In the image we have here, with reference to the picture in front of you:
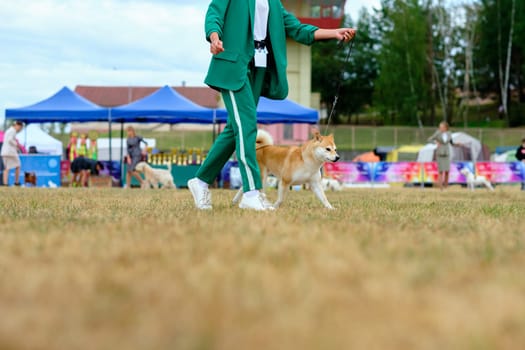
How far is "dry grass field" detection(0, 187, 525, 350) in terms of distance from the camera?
1.55 meters

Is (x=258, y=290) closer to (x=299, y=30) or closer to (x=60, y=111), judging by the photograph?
(x=299, y=30)

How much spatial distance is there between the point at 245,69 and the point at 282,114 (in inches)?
493

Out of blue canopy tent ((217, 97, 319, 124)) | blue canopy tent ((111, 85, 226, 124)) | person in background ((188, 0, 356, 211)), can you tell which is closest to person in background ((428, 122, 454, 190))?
blue canopy tent ((217, 97, 319, 124))

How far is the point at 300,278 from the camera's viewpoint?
7.16 ft

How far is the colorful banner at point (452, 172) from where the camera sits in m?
20.3

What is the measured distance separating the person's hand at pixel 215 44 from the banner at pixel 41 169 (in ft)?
45.3

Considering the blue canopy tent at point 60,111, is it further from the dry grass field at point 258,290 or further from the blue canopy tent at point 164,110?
the dry grass field at point 258,290

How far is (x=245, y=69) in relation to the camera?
5.67 m

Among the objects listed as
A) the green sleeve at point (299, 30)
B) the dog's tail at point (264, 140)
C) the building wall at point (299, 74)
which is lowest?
the dog's tail at point (264, 140)

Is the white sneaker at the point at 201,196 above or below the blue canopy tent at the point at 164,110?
below

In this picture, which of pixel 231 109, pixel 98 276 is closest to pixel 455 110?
pixel 231 109

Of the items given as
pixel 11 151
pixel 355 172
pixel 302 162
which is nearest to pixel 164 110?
pixel 11 151

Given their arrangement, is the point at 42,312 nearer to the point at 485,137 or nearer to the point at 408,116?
the point at 485,137

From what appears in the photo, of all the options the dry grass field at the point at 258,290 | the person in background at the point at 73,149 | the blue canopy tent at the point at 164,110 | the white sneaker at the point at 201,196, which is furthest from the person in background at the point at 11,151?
the dry grass field at the point at 258,290
